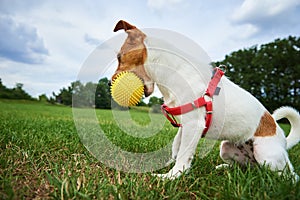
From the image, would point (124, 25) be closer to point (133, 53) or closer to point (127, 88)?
point (133, 53)

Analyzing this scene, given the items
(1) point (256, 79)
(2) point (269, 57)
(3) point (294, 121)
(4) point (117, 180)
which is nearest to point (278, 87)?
(1) point (256, 79)

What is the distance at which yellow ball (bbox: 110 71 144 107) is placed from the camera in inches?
87.7

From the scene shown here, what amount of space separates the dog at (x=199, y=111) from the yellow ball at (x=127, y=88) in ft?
0.16

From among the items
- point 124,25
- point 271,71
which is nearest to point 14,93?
point 271,71

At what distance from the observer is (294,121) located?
9.66ft

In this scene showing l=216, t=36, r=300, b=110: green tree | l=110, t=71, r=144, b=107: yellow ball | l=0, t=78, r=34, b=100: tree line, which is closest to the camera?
l=110, t=71, r=144, b=107: yellow ball

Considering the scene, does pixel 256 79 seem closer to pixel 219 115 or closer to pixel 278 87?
pixel 278 87

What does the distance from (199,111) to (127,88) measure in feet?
2.27

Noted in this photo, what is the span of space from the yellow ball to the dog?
0.16 ft

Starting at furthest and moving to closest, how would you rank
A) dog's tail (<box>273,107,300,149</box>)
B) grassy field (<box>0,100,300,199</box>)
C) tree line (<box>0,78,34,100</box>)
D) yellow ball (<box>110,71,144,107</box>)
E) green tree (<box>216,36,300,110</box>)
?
tree line (<box>0,78,34,100</box>) < green tree (<box>216,36,300,110</box>) < dog's tail (<box>273,107,300,149</box>) < yellow ball (<box>110,71,144,107</box>) < grassy field (<box>0,100,300,199</box>)

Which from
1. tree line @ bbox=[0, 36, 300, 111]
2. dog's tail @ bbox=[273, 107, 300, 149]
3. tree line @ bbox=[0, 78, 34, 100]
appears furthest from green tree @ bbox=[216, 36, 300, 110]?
tree line @ bbox=[0, 78, 34, 100]

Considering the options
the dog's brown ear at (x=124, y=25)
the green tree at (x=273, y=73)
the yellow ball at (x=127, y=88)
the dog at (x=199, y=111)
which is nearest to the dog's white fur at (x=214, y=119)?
the dog at (x=199, y=111)

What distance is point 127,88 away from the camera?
2.26 metres

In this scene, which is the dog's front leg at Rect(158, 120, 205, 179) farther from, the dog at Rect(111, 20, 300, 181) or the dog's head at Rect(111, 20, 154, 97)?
the dog's head at Rect(111, 20, 154, 97)
